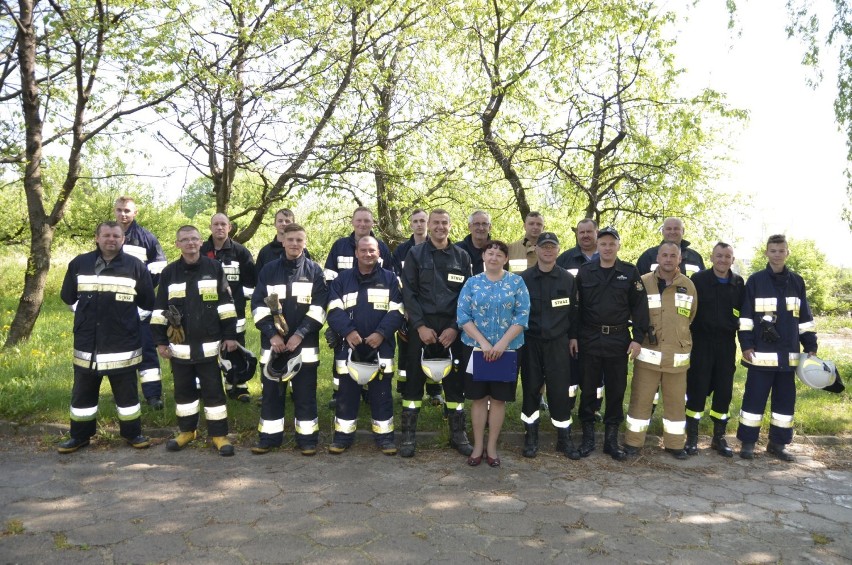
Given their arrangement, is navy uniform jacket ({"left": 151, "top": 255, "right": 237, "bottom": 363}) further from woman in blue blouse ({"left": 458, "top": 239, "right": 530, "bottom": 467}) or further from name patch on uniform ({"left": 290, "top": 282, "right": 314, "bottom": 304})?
woman in blue blouse ({"left": 458, "top": 239, "right": 530, "bottom": 467})

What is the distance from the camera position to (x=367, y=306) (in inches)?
220

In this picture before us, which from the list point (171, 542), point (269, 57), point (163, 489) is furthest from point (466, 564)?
point (269, 57)

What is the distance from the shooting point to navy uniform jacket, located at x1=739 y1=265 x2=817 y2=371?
5832 millimetres

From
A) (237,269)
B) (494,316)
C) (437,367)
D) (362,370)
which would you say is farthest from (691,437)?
(237,269)

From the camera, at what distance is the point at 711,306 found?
600 centimetres

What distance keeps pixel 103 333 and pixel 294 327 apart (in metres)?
1.77

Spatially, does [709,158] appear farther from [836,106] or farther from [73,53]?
[73,53]

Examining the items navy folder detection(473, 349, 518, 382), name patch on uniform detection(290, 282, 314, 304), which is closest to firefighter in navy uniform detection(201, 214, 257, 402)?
name patch on uniform detection(290, 282, 314, 304)

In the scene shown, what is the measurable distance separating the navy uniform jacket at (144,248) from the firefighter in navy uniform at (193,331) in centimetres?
115

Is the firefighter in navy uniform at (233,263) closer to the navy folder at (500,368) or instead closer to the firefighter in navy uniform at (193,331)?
the firefighter in navy uniform at (193,331)

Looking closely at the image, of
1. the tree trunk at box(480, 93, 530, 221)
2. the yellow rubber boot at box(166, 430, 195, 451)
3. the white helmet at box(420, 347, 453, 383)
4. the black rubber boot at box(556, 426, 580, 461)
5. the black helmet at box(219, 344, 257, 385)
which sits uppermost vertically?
the tree trunk at box(480, 93, 530, 221)

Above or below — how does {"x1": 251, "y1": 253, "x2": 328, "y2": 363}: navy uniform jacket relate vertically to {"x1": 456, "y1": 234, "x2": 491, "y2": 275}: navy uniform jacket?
below

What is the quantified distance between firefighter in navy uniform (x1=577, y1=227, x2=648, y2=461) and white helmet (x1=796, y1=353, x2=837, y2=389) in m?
1.67

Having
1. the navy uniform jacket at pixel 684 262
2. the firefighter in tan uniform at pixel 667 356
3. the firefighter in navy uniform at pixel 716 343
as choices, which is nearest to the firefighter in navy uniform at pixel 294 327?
the firefighter in tan uniform at pixel 667 356
